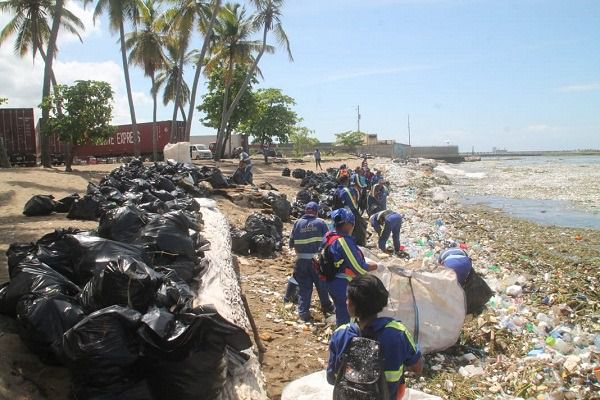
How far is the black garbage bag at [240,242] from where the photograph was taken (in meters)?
7.52

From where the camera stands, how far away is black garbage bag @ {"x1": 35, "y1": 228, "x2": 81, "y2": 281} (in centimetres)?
341

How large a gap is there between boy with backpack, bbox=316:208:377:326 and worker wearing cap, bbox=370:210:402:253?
419 centimetres

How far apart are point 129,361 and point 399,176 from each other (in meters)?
26.5

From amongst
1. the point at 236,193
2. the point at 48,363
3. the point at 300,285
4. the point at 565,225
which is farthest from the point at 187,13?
the point at 48,363

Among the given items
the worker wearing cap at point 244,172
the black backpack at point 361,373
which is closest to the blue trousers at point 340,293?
the black backpack at point 361,373

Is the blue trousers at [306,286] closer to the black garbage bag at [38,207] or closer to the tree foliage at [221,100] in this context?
the black garbage bag at [38,207]

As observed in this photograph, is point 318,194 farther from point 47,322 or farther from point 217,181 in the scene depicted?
point 47,322

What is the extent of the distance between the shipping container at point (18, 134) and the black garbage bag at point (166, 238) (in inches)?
749

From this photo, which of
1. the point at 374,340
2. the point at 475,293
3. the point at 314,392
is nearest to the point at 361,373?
the point at 374,340

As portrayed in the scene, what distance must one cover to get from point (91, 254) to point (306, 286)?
2510 mm

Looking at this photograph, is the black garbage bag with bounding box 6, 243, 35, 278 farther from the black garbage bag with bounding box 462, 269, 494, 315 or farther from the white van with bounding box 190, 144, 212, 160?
the white van with bounding box 190, 144, 212, 160

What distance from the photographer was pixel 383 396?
2.09 m

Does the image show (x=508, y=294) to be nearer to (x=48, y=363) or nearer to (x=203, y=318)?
(x=203, y=318)

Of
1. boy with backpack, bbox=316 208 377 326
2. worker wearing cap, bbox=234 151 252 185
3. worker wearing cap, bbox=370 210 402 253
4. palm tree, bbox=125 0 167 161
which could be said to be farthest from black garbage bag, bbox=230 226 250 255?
palm tree, bbox=125 0 167 161
